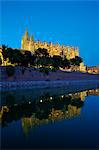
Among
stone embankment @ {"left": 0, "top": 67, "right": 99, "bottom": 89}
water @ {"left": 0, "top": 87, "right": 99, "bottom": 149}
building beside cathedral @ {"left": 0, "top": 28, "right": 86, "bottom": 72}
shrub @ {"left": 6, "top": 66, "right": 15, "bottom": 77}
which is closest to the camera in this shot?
water @ {"left": 0, "top": 87, "right": 99, "bottom": 149}

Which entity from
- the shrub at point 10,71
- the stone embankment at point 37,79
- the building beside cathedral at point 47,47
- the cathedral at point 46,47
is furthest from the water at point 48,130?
the cathedral at point 46,47

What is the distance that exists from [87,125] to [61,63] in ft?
186

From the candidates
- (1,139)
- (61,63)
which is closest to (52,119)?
(1,139)

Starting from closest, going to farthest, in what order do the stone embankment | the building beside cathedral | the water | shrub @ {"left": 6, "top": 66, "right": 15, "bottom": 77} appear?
the water
the stone embankment
shrub @ {"left": 6, "top": 66, "right": 15, "bottom": 77}
the building beside cathedral

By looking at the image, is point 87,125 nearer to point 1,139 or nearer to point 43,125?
point 43,125

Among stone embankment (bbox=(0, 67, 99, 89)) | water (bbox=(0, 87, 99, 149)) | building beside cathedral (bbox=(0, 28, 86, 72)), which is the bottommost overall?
water (bbox=(0, 87, 99, 149))

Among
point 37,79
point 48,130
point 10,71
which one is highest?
point 10,71

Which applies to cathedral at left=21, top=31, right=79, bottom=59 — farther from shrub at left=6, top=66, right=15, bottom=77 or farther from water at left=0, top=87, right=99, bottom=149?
water at left=0, top=87, right=99, bottom=149

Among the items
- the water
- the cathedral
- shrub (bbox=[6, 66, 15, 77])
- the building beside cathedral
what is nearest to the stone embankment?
shrub (bbox=[6, 66, 15, 77])

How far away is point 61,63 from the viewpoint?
72.1 meters

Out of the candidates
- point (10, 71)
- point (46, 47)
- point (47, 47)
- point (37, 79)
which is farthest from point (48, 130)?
point (47, 47)

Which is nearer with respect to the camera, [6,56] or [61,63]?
[6,56]

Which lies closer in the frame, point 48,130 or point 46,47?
point 48,130

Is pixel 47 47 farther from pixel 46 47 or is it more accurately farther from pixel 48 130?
pixel 48 130
